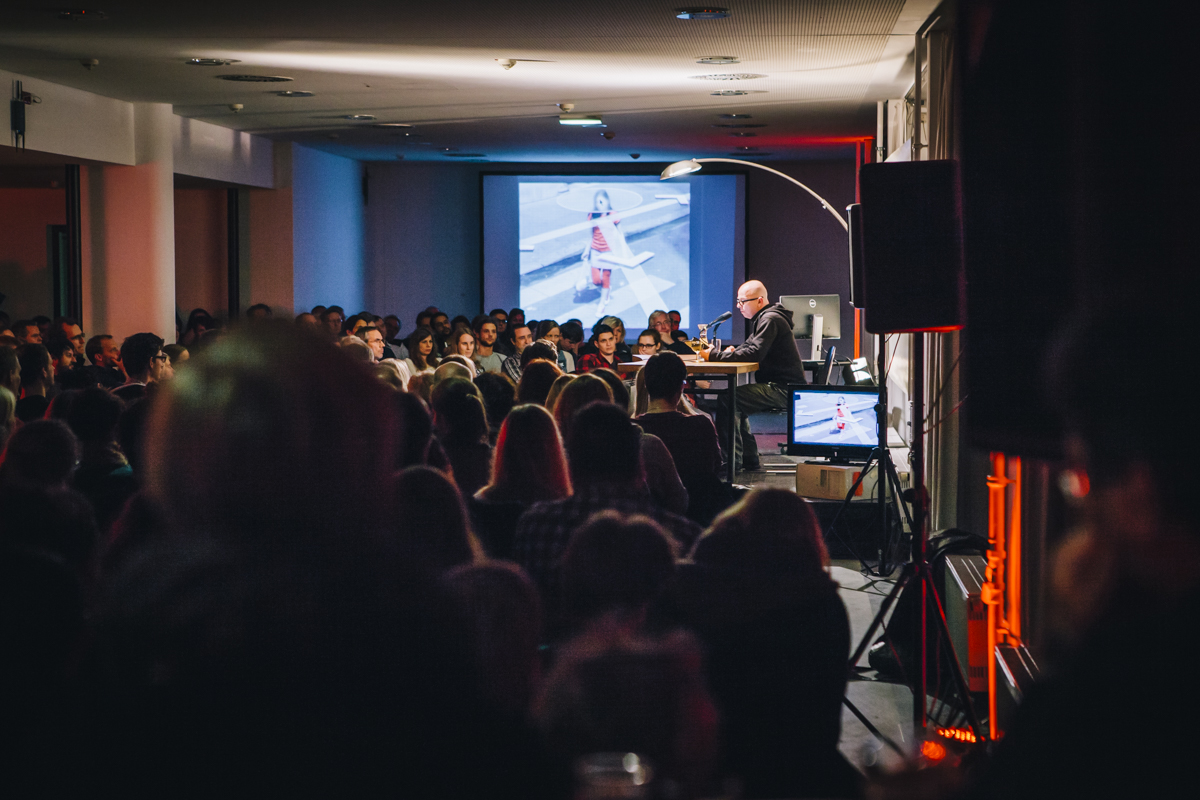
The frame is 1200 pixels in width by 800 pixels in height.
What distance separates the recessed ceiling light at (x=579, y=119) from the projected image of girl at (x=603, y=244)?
3.73m

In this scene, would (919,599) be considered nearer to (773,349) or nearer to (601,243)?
(773,349)

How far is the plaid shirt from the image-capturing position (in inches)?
101

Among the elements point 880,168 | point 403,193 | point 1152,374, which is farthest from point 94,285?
point 1152,374

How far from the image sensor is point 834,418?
5906 mm

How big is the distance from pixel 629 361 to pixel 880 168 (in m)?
5.83

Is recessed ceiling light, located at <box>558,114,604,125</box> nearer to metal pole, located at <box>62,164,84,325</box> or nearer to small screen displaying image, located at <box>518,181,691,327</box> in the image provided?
small screen displaying image, located at <box>518,181,691,327</box>

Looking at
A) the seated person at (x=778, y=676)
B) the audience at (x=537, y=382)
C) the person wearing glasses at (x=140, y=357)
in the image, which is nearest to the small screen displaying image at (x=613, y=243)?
the person wearing glasses at (x=140, y=357)

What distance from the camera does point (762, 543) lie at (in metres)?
1.94

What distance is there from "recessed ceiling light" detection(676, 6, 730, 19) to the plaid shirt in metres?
3.60

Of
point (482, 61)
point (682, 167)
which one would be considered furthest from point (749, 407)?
point (482, 61)

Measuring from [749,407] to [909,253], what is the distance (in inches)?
185

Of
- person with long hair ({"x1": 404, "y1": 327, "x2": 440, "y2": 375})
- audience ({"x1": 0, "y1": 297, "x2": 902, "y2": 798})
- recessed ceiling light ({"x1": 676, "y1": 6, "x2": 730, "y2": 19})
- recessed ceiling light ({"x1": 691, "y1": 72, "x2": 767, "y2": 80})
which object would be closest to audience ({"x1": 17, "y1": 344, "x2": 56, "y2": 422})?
person with long hair ({"x1": 404, "y1": 327, "x2": 440, "y2": 375})

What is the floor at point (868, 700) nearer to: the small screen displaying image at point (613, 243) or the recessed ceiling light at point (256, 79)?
the recessed ceiling light at point (256, 79)

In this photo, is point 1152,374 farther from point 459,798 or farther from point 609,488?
point 609,488
